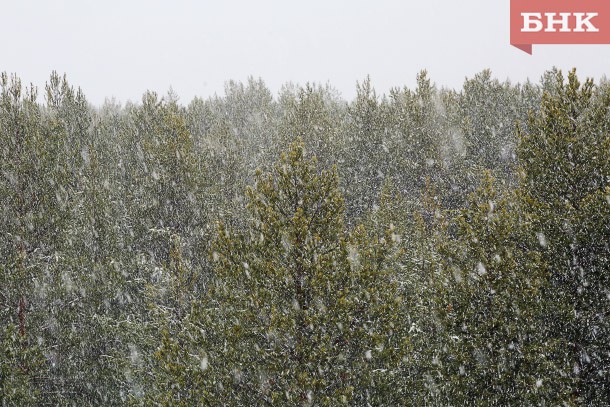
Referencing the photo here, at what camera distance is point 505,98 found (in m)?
32.3

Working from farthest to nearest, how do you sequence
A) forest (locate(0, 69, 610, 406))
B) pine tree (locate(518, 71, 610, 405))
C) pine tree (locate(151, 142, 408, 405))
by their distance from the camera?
pine tree (locate(518, 71, 610, 405))
forest (locate(0, 69, 610, 406))
pine tree (locate(151, 142, 408, 405))

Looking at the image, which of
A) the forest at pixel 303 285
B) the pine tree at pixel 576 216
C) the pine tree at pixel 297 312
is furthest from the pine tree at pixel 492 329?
the pine tree at pixel 297 312

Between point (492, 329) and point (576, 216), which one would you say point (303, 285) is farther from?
point (576, 216)

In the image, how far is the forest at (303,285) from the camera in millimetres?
8125

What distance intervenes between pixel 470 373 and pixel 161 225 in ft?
37.4

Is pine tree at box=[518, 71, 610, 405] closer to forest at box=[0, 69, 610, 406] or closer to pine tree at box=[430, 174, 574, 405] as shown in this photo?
forest at box=[0, 69, 610, 406]

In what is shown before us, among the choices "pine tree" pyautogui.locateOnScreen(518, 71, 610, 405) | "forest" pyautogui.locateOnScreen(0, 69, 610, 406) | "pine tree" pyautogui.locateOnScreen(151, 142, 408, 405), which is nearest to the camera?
"pine tree" pyautogui.locateOnScreen(151, 142, 408, 405)

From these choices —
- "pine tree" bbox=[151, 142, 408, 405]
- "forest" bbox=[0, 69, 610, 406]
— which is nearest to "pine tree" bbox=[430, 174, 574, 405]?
"forest" bbox=[0, 69, 610, 406]

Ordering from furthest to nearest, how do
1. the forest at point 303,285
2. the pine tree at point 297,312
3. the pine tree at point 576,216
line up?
1. the pine tree at point 576,216
2. the forest at point 303,285
3. the pine tree at point 297,312

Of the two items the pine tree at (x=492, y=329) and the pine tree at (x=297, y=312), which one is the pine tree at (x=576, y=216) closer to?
the pine tree at (x=492, y=329)

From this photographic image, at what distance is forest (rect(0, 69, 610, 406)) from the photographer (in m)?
8.12

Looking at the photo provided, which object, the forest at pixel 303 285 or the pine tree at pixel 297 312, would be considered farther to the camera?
the forest at pixel 303 285

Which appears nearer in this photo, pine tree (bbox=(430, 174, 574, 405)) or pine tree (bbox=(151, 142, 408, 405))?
A: pine tree (bbox=(151, 142, 408, 405))

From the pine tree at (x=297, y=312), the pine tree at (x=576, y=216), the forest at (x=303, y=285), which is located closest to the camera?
the pine tree at (x=297, y=312)
